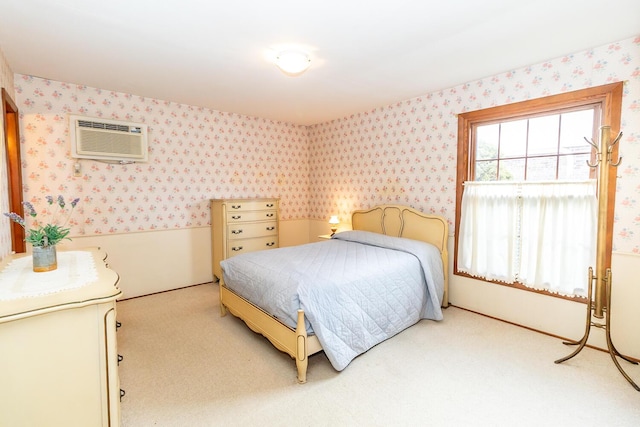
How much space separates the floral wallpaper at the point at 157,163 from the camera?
10.5 ft

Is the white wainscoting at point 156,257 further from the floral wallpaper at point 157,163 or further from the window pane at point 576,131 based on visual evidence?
the window pane at point 576,131

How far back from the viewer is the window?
2.58m

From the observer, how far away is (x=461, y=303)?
11.3 ft

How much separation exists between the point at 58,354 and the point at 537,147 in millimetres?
3745

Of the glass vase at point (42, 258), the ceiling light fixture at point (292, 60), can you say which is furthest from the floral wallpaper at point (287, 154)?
the glass vase at point (42, 258)

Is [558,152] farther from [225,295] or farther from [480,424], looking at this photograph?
[225,295]

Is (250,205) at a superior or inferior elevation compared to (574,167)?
inferior

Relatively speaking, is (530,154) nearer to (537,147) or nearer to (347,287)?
(537,147)

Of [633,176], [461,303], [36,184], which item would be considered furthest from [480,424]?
[36,184]

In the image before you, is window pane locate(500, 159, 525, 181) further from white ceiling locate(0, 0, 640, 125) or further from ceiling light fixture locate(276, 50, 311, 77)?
ceiling light fixture locate(276, 50, 311, 77)

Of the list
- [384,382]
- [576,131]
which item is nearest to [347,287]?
[384,382]

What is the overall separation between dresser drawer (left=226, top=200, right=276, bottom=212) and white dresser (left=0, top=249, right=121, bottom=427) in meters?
2.62

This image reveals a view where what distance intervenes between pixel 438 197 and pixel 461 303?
1.21 m

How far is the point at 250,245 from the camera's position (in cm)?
437
